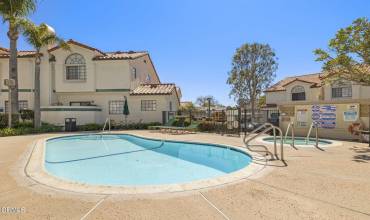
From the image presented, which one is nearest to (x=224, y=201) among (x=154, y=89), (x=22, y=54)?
(x=154, y=89)

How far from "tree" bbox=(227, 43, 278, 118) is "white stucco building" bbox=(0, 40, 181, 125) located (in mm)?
17865

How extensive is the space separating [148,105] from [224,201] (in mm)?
21163

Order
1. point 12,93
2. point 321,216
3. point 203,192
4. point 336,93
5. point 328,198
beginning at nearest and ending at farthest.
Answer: point 321,216 < point 328,198 < point 203,192 < point 12,93 < point 336,93

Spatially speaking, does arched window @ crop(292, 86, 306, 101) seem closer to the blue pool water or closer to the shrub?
the blue pool water

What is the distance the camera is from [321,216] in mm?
3811

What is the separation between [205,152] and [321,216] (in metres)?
8.05

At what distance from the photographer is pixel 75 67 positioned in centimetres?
2498

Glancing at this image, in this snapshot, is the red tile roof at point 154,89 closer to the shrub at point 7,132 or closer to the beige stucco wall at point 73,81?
the beige stucco wall at point 73,81

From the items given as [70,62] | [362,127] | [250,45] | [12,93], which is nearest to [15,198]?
[362,127]

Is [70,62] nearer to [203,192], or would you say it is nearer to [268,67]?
[203,192]

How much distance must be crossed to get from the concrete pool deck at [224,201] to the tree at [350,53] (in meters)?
7.48

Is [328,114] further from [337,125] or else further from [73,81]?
[73,81]

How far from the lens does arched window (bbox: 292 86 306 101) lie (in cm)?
3105

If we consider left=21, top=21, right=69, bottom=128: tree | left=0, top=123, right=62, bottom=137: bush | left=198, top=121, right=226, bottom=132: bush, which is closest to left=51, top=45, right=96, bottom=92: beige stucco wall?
left=21, top=21, right=69, bottom=128: tree
